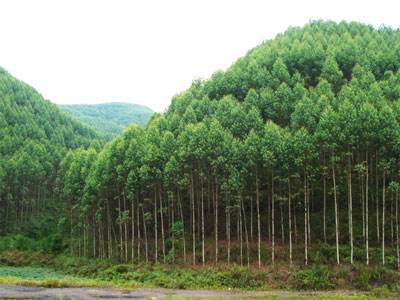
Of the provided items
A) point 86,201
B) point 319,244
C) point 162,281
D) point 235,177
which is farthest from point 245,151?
point 86,201

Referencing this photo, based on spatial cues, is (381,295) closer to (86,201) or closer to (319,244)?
(319,244)

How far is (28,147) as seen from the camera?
264 feet

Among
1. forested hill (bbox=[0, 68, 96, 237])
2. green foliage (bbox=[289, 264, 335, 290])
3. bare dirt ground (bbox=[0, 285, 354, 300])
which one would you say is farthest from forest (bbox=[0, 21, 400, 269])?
bare dirt ground (bbox=[0, 285, 354, 300])

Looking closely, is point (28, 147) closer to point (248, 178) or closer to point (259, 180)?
point (248, 178)

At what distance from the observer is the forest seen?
38.4 m

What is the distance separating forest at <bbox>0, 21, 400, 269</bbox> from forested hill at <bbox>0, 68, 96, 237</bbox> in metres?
0.32

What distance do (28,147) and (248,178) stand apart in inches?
2045

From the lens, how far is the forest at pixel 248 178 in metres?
38.4

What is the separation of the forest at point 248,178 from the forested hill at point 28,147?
323 mm

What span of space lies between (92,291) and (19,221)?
45.8 m

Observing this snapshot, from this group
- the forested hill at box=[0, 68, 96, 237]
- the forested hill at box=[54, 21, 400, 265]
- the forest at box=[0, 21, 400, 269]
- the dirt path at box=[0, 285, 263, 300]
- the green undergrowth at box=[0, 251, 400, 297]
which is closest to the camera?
the dirt path at box=[0, 285, 263, 300]

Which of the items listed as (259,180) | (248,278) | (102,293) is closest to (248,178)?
(259,180)

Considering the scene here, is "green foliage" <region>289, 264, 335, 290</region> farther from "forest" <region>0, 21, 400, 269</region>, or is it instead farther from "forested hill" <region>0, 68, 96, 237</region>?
"forested hill" <region>0, 68, 96, 237</region>

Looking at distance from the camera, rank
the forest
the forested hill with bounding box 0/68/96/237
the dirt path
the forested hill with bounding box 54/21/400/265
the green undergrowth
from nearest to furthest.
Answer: the dirt path
the green undergrowth
the forested hill with bounding box 54/21/400/265
the forest
the forested hill with bounding box 0/68/96/237
